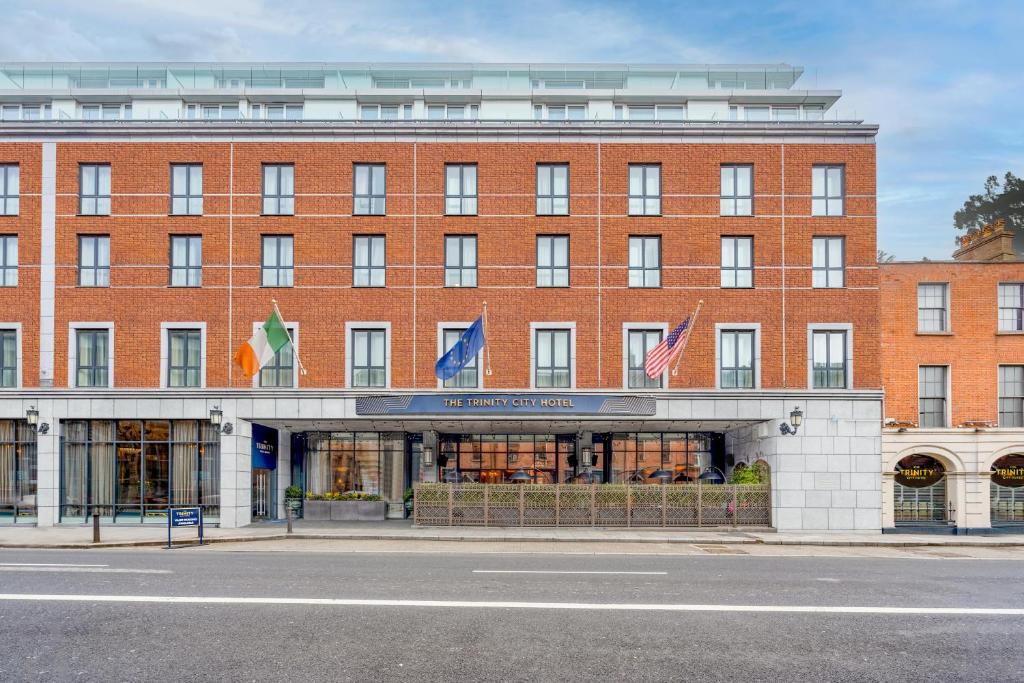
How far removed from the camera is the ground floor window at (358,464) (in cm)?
3391

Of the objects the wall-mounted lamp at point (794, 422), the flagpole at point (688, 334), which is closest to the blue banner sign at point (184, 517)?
the flagpole at point (688, 334)

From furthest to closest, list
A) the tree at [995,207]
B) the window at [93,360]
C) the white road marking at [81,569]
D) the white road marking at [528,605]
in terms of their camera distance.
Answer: the tree at [995,207], the window at [93,360], the white road marking at [81,569], the white road marking at [528,605]

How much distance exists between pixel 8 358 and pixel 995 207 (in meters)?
76.5

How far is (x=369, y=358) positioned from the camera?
3073 centimetres

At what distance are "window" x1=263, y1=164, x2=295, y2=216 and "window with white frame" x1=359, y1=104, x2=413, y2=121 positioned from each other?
6226 millimetres

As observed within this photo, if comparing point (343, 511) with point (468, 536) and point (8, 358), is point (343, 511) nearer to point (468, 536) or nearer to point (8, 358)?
point (468, 536)

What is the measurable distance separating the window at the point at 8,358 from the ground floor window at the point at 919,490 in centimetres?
3168

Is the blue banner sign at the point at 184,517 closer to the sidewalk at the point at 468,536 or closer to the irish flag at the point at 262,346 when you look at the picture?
the sidewalk at the point at 468,536

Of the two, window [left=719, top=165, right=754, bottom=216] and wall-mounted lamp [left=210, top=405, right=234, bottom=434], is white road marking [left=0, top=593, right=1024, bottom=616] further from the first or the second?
window [left=719, top=165, right=754, bottom=216]

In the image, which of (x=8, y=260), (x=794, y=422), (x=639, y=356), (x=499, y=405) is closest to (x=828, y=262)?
(x=794, y=422)

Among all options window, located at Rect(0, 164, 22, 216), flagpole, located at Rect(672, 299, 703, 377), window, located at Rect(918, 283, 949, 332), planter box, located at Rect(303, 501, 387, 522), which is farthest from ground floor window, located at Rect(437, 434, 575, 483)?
window, located at Rect(0, 164, 22, 216)

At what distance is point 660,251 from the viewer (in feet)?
102

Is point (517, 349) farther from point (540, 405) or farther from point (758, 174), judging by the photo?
point (758, 174)

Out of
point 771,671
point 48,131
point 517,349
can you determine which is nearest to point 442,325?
point 517,349
